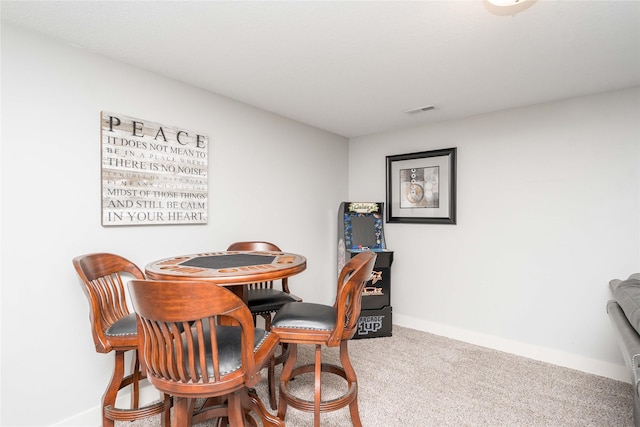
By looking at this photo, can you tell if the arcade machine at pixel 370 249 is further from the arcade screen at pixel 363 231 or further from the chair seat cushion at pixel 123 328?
the chair seat cushion at pixel 123 328

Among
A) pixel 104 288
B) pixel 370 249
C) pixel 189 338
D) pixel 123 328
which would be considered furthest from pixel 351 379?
pixel 370 249

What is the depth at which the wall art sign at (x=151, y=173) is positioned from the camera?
2180mm

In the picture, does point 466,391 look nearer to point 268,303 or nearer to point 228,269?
point 268,303

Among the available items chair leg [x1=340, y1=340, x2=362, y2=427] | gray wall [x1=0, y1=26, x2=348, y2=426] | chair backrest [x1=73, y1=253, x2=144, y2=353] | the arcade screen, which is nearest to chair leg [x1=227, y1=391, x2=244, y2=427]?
chair leg [x1=340, y1=340, x2=362, y2=427]

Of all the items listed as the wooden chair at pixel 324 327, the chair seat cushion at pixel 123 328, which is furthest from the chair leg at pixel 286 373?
the chair seat cushion at pixel 123 328

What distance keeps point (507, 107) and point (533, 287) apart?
68.8 inches

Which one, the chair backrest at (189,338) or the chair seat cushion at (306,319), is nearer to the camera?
the chair backrest at (189,338)

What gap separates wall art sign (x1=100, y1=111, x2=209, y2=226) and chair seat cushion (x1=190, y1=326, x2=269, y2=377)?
117cm

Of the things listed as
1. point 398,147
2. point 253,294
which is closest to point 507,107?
point 398,147

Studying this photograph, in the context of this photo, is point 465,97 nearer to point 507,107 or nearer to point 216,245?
point 507,107

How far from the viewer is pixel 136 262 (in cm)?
232

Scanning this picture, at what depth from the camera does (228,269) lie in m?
1.77

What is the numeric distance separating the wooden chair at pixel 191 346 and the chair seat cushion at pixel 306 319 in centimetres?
31

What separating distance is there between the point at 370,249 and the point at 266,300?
1.71m
